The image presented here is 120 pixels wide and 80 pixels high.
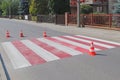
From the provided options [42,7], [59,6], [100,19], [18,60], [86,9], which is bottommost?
[18,60]

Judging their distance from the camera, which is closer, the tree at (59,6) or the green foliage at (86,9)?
the tree at (59,6)

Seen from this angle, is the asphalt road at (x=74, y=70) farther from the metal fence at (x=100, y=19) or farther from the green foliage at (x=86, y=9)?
the green foliage at (x=86, y=9)

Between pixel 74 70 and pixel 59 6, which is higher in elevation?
pixel 59 6

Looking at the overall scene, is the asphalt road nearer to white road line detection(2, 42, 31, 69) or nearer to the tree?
white road line detection(2, 42, 31, 69)

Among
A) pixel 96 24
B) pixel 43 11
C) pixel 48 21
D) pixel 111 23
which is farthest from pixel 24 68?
pixel 43 11

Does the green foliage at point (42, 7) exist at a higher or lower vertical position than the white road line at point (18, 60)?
higher

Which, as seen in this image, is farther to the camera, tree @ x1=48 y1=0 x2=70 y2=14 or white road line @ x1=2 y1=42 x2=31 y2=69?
tree @ x1=48 y1=0 x2=70 y2=14

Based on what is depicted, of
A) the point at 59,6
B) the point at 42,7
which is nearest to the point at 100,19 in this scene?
the point at 59,6

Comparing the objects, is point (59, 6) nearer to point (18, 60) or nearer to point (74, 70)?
point (18, 60)

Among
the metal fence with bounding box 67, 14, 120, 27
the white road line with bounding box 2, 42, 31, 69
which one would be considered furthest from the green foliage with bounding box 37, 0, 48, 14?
the white road line with bounding box 2, 42, 31, 69

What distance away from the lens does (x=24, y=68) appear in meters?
9.95

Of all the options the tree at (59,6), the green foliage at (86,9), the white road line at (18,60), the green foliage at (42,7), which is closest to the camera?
the white road line at (18,60)

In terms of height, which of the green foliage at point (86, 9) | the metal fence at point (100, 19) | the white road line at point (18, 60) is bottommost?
the white road line at point (18, 60)

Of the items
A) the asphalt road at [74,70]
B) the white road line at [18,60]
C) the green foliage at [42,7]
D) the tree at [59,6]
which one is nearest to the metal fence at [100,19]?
the tree at [59,6]
